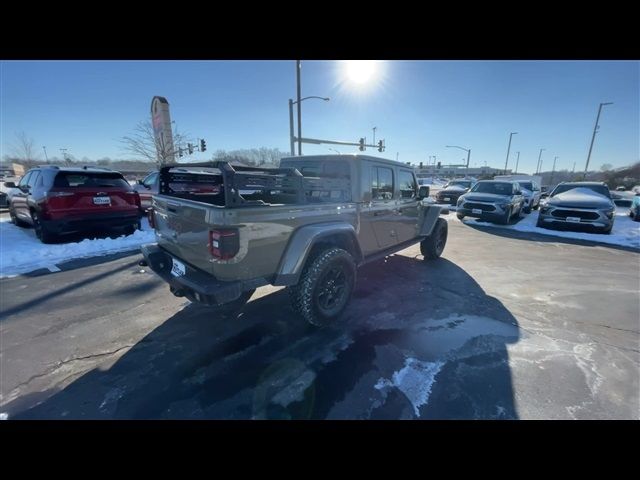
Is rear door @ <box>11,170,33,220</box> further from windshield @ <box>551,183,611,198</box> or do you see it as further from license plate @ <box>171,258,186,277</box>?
windshield @ <box>551,183,611,198</box>

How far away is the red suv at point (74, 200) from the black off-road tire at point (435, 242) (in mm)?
7073

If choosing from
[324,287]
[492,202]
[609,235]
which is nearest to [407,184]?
[324,287]

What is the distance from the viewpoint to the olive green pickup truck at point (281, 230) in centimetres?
244

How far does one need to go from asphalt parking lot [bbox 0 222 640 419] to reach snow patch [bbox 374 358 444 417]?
11mm

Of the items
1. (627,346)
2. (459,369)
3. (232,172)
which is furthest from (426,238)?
(232,172)

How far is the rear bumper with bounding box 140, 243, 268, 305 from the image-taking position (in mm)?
2402

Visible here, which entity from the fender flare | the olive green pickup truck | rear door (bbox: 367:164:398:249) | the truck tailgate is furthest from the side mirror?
the truck tailgate

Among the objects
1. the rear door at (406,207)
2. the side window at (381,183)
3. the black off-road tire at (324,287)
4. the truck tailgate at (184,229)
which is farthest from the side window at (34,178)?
the rear door at (406,207)

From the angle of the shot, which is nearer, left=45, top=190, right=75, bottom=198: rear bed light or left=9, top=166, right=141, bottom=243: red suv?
left=45, top=190, right=75, bottom=198: rear bed light

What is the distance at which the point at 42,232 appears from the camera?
20.3 ft

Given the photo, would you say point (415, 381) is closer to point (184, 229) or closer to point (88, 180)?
point (184, 229)
